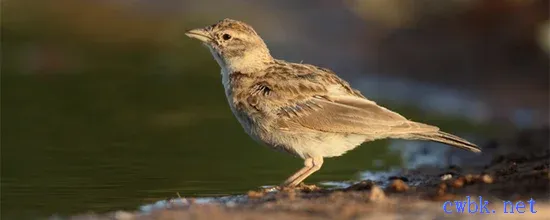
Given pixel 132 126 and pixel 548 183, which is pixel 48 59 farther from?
pixel 548 183

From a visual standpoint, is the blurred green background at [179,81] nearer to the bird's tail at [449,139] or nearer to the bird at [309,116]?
the bird at [309,116]

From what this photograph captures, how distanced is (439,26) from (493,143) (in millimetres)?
6955

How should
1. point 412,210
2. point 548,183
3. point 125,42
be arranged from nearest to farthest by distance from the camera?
1. point 412,210
2. point 548,183
3. point 125,42

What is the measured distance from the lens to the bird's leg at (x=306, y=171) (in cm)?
986

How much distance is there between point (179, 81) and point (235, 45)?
850cm

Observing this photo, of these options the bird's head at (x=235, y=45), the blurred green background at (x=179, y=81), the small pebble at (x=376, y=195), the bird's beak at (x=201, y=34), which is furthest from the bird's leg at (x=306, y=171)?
the small pebble at (x=376, y=195)

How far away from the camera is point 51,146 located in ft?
42.4

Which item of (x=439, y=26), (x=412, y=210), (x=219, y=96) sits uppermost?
(x=439, y=26)

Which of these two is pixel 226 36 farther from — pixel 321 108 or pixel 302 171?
pixel 302 171

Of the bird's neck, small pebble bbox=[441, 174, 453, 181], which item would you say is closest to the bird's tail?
small pebble bbox=[441, 174, 453, 181]

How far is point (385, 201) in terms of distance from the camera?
26.6 ft

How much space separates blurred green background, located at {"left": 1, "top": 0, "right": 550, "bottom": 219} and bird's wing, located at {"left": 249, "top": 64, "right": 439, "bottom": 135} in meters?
1.02

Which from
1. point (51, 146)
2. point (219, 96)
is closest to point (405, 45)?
point (219, 96)

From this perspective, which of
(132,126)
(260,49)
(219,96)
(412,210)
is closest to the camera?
(412,210)
